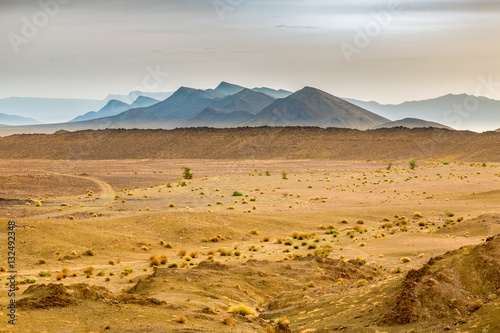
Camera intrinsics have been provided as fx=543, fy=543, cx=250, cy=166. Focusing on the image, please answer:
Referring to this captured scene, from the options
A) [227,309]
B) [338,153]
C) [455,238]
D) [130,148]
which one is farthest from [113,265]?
[130,148]

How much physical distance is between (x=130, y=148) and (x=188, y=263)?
11752 cm

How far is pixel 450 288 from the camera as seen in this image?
11.5 m

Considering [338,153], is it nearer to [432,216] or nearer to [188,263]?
[432,216]

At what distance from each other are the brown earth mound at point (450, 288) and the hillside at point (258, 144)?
332 ft

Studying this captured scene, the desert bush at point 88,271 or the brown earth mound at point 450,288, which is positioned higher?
the brown earth mound at point 450,288

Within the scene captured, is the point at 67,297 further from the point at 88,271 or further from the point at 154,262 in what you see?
the point at 154,262

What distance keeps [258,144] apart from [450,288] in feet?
405

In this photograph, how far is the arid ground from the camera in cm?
1188

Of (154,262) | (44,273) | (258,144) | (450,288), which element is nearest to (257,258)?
(154,262)

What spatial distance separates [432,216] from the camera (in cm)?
3494

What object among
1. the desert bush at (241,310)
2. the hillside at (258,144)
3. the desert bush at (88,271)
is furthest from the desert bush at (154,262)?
the hillside at (258,144)

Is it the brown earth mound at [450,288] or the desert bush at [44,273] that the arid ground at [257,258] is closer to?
the brown earth mound at [450,288]

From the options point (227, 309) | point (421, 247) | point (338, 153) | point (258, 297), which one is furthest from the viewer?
point (338, 153)

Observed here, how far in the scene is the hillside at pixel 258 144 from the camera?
11750cm
